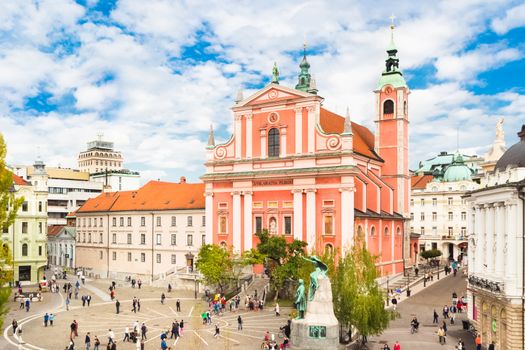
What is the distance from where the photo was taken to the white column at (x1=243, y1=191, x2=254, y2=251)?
184 ft

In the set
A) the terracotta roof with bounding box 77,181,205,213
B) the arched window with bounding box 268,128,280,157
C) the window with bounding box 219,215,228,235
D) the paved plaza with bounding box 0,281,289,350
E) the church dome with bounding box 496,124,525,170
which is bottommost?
the paved plaza with bounding box 0,281,289,350

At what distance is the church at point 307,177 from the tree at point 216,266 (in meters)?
6.08

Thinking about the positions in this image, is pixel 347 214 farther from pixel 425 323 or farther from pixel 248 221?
pixel 425 323

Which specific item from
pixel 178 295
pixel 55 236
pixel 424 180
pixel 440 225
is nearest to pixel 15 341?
pixel 178 295

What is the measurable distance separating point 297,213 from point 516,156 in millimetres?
25570

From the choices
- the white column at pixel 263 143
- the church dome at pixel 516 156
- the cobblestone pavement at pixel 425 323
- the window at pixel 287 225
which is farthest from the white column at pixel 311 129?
the church dome at pixel 516 156

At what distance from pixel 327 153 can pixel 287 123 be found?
5.37m

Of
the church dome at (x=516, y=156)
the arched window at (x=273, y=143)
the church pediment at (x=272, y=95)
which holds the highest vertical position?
the church pediment at (x=272, y=95)

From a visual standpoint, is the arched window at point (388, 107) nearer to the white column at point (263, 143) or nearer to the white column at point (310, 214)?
the white column at point (263, 143)

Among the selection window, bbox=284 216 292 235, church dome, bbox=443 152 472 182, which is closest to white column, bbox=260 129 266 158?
window, bbox=284 216 292 235

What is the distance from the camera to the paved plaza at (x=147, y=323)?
33.5 m

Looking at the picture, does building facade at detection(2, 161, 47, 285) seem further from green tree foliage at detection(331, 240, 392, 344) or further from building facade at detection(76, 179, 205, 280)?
green tree foliage at detection(331, 240, 392, 344)

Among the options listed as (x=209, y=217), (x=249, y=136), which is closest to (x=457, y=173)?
(x=249, y=136)

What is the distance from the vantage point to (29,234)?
61312mm
